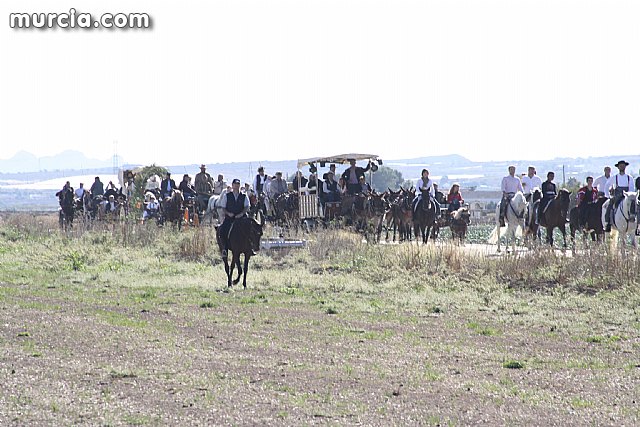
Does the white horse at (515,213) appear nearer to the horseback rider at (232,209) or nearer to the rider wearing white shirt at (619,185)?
the rider wearing white shirt at (619,185)

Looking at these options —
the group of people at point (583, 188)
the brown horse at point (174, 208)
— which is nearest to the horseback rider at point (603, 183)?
the group of people at point (583, 188)

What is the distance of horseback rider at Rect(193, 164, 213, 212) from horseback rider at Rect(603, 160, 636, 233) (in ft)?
55.6

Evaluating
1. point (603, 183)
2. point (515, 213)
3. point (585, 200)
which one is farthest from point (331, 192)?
point (585, 200)

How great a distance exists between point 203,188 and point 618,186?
61.1ft

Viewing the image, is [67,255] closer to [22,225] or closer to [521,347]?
[22,225]

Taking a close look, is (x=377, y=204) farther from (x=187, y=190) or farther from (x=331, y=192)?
(x=187, y=190)

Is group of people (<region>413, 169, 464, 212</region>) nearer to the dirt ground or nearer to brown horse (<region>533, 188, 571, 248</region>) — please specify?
brown horse (<region>533, 188, 571, 248</region>)

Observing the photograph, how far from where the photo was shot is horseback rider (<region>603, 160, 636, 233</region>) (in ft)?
94.1

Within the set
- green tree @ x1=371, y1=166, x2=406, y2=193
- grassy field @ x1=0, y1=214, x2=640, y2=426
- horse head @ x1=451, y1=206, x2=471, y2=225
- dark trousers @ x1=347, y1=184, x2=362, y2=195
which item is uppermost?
dark trousers @ x1=347, y1=184, x2=362, y2=195

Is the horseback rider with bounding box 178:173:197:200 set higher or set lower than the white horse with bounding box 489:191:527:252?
higher

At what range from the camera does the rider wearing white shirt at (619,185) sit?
28.7 metres

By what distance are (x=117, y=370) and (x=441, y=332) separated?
5398 mm

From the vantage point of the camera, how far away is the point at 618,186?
29.9m

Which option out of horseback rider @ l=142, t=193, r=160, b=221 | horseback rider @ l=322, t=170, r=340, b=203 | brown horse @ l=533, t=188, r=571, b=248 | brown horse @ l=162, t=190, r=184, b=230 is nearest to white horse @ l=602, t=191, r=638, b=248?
brown horse @ l=533, t=188, r=571, b=248
